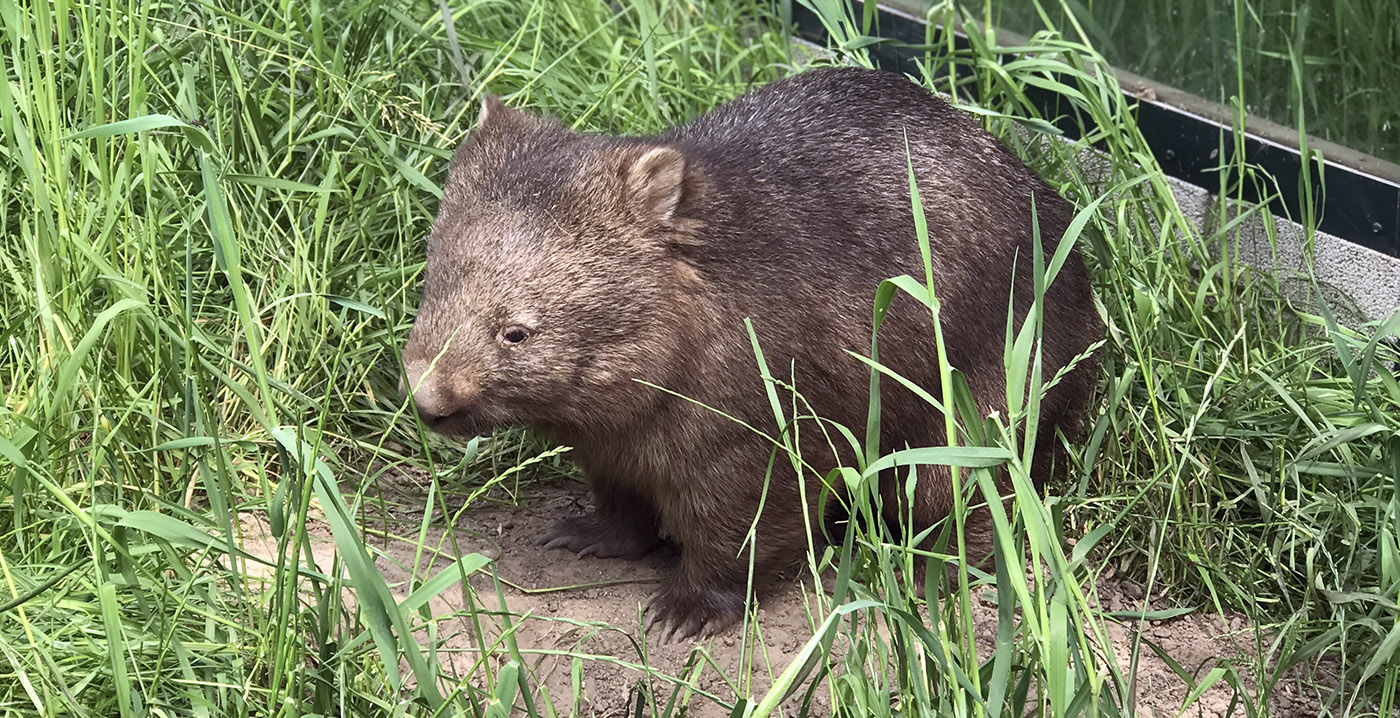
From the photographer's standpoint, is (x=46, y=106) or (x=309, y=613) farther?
(x=46, y=106)

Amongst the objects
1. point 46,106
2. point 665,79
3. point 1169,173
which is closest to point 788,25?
point 665,79

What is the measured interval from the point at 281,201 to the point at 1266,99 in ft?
9.11

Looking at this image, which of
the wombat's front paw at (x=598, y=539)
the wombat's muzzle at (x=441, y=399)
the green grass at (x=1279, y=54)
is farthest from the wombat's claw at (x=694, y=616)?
the green grass at (x=1279, y=54)

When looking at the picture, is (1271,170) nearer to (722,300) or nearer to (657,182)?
(722,300)

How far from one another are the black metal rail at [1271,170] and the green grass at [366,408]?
168 mm

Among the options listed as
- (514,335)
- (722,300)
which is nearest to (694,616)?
(722,300)

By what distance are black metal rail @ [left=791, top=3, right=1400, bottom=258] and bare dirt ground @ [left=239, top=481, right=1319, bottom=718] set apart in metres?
1.24

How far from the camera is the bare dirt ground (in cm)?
323

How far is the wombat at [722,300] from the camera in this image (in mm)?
3168

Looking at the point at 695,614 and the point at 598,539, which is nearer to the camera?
the point at 695,614

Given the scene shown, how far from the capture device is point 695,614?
364cm

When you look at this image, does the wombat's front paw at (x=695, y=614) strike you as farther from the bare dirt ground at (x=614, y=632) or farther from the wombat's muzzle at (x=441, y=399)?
the wombat's muzzle at (x=441, y=399)

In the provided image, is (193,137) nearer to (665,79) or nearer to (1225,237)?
(665,79)

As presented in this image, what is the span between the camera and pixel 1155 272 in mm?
4148
